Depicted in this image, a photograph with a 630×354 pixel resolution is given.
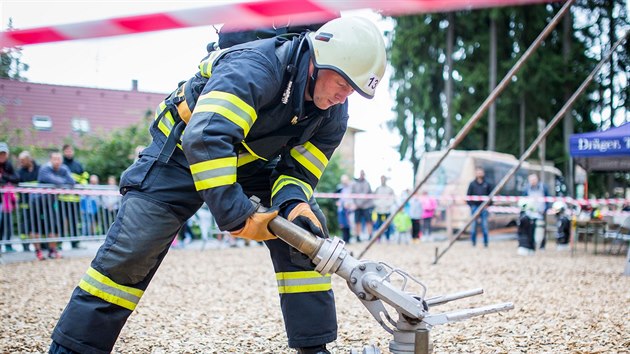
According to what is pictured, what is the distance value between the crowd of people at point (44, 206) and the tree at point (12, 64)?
6.94 m

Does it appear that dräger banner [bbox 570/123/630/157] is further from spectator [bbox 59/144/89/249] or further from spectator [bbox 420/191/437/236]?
spectator [bbox 59/144/89/249]

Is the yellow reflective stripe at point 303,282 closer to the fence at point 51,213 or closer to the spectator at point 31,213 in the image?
the fence at point 51,213

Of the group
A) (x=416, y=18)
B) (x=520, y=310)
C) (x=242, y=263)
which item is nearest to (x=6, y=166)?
(x=242, y=263)

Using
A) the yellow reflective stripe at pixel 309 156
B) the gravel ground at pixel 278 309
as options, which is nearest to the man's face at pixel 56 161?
the gravel ground at pixel 278 309

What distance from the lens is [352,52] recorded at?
296 centimetres

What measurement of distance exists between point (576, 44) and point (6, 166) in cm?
1875

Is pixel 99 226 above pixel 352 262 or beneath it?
beneath

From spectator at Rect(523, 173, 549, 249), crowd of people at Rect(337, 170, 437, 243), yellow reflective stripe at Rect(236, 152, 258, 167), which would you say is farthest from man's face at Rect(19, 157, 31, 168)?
spectator at Rect(523, 173, 549, 249)

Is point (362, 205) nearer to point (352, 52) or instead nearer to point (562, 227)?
point (562, 227)

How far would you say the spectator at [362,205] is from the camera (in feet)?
51.3

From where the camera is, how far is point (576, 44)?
22.4m

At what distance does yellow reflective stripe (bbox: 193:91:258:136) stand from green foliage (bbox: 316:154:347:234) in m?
16.2

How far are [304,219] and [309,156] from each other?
1.91ft

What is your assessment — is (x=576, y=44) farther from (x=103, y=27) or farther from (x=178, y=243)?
(x=103, y=27)
